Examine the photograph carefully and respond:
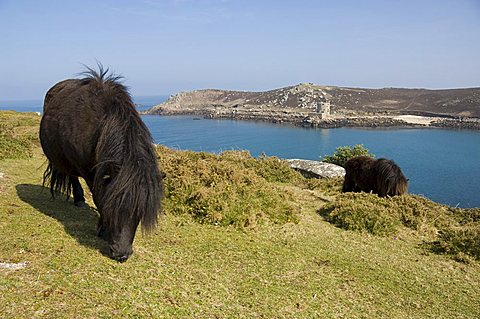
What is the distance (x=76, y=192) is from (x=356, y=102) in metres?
130

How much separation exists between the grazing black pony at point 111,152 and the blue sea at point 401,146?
26062 mm

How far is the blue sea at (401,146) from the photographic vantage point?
131 ft

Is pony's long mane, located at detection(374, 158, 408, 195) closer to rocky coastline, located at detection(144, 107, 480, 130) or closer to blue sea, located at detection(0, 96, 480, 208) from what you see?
blue sea, located at detection(0, 96, 480, 208)

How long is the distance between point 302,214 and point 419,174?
41.0m

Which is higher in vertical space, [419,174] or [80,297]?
[80,297]

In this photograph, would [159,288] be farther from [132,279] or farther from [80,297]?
[80,297]

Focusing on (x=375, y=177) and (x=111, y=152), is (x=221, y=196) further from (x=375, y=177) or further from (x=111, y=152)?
(x=375, y=177)

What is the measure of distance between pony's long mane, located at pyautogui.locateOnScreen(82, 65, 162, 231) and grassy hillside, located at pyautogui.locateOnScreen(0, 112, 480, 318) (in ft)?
2.78

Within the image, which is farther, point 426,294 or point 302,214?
point 302,214

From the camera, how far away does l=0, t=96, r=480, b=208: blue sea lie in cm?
3991

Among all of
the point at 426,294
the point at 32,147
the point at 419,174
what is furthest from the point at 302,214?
the point at 419,174

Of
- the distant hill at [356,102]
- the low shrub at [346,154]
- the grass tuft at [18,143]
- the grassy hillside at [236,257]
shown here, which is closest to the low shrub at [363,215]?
the grassy hillside at [236,257]

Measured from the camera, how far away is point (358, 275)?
6594 millimetres

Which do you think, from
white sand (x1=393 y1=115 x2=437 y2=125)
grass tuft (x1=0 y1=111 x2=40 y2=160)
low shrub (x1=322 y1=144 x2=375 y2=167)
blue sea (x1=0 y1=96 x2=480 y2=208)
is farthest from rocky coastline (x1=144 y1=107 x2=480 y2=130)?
grass tuft (x1=0 y1=111 x2=40 y2=160)
